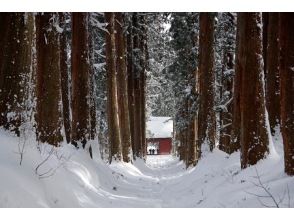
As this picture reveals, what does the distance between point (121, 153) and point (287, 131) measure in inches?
417

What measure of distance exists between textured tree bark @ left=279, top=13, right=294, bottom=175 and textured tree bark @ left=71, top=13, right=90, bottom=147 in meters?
7.13

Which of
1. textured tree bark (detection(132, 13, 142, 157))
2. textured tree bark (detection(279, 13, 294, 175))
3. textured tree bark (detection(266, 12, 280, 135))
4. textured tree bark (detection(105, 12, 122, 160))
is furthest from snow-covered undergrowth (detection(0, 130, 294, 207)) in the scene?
textured tree bark (detection(132, 13, 142, 157))

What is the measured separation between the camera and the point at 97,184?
11461 millimetres

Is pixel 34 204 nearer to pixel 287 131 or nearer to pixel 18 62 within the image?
pixel 18 62

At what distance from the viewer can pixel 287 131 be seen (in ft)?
25.0

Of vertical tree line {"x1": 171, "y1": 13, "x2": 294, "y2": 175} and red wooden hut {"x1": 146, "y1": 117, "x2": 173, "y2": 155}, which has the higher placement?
vertical tree line {"x1": 171, "y1": 13, "x2": 294, "y2": 175}

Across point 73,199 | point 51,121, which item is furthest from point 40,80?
point 73,199

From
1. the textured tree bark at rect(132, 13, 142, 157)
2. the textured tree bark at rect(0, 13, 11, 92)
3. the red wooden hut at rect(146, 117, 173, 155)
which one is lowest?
the red wooden hut at rect(146, 117, 173, 155)

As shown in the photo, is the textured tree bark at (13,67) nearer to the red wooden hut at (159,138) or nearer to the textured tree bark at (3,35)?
the textured tree bark at (3,35)

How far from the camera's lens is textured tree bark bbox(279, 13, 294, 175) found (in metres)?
7.43

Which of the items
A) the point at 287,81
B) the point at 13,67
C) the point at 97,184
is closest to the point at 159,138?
the point at 97,184

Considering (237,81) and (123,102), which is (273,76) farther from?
(123,102)

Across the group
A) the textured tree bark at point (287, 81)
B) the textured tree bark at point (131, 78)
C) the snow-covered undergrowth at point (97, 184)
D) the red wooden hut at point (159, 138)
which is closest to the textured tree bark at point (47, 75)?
the snow-covered undergrowth at point (97, 184)

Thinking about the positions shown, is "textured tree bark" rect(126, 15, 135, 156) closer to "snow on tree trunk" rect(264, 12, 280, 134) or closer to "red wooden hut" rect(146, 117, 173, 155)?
"snow on tree trunk" rect(264, 12, 280, 134)
